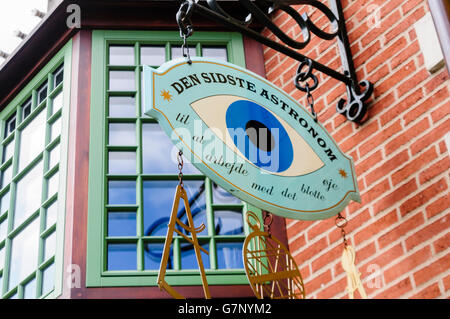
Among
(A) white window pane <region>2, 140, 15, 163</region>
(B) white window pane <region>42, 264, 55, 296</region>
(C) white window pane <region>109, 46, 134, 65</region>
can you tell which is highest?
(C) white window pane <region>109, 46, 134, 65</region>

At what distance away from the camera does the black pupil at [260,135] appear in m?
3.11

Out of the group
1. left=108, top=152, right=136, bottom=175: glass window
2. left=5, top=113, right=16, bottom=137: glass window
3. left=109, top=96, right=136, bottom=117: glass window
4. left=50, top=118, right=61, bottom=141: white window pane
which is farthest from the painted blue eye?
left=5, top=113, right=16, bottom=137: glass window

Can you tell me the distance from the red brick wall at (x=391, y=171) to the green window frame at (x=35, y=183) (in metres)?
1.51

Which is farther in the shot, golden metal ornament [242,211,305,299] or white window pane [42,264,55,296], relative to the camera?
white window pane [42,264,55,296]

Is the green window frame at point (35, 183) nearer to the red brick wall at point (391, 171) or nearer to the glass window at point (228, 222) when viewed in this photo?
the glass window at point (228, 222)

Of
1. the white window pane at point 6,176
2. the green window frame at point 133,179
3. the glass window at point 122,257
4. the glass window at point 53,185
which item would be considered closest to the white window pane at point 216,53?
the green window frame at point 133,179

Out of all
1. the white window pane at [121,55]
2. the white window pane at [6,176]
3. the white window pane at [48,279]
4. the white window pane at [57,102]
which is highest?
the white window pane at [121,55]

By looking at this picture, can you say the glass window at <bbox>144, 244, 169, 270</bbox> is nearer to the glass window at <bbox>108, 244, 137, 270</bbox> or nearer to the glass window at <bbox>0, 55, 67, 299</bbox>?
the glass window at <bbox>108, 244, 137, 270</bbox>

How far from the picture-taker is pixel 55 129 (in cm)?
460

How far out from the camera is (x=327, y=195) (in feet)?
10.4

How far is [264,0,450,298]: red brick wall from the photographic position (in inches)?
130

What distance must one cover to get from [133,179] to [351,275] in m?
1.62

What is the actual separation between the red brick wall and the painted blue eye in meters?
0.71

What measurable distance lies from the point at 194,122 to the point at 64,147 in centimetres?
165
